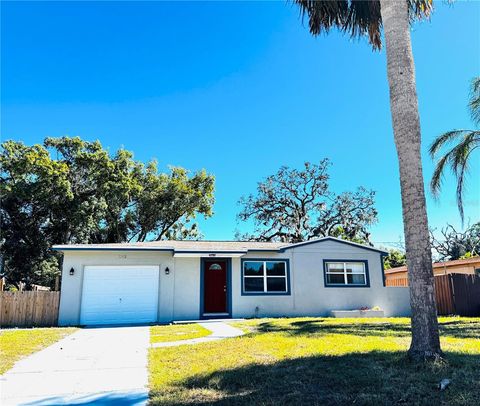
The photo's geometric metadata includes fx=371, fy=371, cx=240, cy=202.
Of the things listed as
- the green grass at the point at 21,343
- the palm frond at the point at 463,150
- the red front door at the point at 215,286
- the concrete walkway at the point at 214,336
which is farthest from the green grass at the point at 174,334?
the palm frond at the point at 463,150

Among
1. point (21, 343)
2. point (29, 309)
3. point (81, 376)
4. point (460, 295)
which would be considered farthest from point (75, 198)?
point (460, 295)

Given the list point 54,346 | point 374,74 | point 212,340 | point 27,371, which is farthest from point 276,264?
point 27,371

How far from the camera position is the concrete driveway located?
471 cm

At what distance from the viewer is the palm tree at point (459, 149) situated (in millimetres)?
12594

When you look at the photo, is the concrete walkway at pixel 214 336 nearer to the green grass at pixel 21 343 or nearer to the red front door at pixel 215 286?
the green grass at pixel 21 343

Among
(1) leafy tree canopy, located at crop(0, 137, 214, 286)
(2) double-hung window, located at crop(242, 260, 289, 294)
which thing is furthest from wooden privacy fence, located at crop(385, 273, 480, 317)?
(1) leafy tree canopy, located at crop(0, 137, 214, 286)

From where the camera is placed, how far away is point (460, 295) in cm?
1580

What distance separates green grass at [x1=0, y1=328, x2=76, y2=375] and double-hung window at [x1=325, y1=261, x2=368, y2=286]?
404 inches

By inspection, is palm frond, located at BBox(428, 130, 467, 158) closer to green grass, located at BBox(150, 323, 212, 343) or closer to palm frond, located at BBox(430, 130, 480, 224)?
palm frond, located at BBox(430, 130, 480, 224)

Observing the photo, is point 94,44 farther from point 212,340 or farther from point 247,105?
point 212,340

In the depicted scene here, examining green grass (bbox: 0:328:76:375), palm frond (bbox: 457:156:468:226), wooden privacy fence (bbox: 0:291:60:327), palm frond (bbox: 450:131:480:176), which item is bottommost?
green grass (bbox: 0:328:76:375)

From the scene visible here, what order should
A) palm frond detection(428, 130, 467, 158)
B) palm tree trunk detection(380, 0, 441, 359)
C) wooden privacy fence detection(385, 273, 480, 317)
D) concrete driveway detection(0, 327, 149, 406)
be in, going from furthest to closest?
wooden privacy fence detection(385, 273, 480, 317) < palm frond detection(428, 130, 467, 158) < palm tree trunk detection(380, 0, 441, 359) < concrete driveway detection(0, 327, 149, 406)

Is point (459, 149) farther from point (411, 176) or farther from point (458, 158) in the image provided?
point (411, 176)

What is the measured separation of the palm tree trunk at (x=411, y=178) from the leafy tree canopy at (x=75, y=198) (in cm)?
2118
